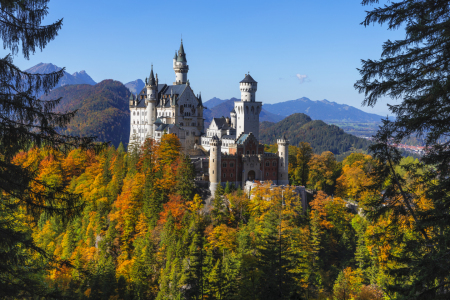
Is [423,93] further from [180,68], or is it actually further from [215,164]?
[180,68]

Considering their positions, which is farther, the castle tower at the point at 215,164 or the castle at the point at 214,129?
the castle at the point at 214,129

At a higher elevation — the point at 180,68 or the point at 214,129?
the point at 180,68

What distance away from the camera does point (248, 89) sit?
71688mm

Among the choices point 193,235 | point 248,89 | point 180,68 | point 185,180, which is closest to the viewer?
point 193,235

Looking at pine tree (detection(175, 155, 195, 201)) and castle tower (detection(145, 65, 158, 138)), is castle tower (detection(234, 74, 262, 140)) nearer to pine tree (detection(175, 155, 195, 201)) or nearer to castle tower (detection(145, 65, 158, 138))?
pine tree (detection(175, 155, 195, 201))

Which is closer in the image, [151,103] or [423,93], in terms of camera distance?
[423,93]

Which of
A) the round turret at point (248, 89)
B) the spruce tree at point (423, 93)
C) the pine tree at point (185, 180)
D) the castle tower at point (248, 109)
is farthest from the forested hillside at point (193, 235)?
the spruce tree at point (423, 93)

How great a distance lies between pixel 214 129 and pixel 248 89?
30.3ft

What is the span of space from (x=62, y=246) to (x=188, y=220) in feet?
68.5

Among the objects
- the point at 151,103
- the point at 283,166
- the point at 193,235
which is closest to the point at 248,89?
the point at 283,166

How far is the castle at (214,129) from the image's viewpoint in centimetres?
6081

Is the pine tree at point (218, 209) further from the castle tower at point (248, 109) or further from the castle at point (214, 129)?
the castle tower at point (248, 109)

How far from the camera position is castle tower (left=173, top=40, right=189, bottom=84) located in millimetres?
87938

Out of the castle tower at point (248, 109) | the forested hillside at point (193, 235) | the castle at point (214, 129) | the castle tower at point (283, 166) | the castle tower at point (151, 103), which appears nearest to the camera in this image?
the forested hillside at point (193, 235)
